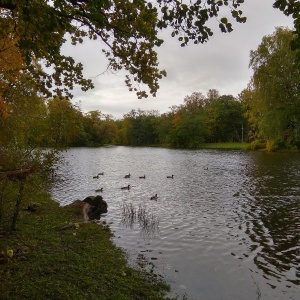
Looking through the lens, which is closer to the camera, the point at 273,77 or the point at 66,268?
the point at 66,268

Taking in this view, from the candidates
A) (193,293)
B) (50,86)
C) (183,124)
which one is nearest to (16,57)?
(50,86)

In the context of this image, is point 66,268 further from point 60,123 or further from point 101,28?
point 60,123

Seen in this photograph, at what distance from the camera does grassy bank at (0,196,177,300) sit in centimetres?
629

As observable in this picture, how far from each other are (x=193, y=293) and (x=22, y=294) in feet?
13.1

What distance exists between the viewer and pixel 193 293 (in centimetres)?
757

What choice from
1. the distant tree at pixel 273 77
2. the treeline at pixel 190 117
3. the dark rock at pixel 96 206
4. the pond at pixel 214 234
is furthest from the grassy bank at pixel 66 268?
the distant tree at pixel 273 77

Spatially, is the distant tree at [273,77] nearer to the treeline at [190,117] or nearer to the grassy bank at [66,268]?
the treeline at [190,117]

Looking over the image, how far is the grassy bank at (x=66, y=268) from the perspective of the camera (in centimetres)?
629

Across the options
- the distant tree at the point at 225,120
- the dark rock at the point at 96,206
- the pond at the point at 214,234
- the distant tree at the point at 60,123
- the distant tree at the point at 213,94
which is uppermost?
the distant tree at the point at 213,94

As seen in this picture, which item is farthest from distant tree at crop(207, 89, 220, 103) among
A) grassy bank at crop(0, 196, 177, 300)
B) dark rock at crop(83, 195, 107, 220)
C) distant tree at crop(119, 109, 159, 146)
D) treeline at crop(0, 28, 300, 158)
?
grassy bank at crop(0, 196, 177, 300)

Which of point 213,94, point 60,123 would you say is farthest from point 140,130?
point 60,123

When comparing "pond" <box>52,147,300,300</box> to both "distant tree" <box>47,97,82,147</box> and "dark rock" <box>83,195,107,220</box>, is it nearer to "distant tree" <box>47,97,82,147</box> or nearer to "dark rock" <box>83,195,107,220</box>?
"dark rock" <box>83,195,107,220</box>

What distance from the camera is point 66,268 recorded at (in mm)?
7465

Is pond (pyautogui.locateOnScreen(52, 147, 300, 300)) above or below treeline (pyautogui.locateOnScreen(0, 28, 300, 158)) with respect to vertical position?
below
